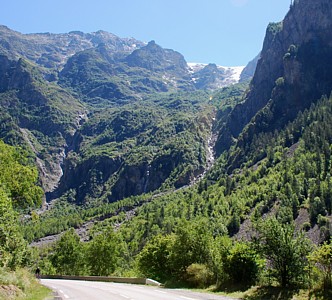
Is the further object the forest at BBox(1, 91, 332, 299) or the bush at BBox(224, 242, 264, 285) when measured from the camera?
the bush at BBox(224, 242, 264, 285)

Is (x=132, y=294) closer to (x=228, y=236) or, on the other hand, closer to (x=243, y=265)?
(x=243, y=265)

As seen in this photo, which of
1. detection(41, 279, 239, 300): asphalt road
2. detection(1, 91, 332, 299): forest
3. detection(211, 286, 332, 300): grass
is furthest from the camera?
detection(1, 91, 332, 299): forest

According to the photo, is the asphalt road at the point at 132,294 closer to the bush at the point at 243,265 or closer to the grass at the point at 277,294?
the grass at the point at 277,294

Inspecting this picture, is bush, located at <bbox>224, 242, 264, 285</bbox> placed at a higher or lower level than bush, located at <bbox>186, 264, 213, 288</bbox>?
higher

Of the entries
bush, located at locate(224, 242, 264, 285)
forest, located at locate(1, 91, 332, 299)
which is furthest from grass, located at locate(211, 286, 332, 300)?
bush, located at locate(224, 242, 264, 285)

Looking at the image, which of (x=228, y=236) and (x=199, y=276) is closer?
(x=199, y=276)

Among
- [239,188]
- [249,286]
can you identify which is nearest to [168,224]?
[239,188]

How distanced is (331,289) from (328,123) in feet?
593

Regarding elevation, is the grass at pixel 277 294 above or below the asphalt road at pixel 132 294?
above

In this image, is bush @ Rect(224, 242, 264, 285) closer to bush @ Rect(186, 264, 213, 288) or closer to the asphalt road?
the asphalt road

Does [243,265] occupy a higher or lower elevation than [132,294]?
higher

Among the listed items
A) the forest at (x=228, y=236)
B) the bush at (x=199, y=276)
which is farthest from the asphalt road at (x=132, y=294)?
the forest at (x=228, y=236)

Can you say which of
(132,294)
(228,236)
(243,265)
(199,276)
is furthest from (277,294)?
(228,236)

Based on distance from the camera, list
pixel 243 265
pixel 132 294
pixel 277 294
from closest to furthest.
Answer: pixel 277 294 → pixel 132 294 → pixel 243 265
